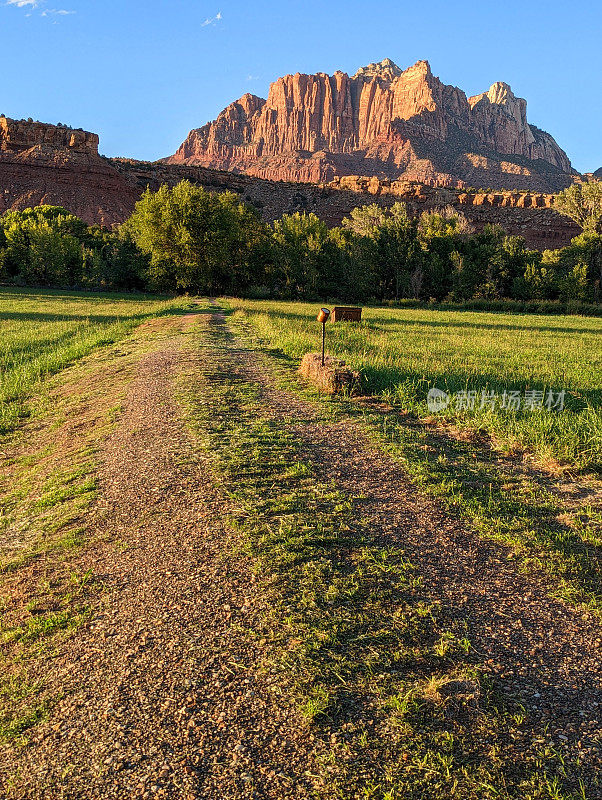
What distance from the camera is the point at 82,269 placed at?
206 ft

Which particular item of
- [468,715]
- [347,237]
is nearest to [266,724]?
[468,715]

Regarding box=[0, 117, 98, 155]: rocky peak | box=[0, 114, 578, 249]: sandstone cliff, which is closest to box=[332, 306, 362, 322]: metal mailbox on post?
box=[0, 114, 578, 249]: sandstone cliff

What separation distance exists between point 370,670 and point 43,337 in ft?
72.4

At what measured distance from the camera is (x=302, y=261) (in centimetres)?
5503

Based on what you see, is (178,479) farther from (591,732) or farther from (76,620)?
(591,732)

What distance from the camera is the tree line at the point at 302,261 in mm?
49344

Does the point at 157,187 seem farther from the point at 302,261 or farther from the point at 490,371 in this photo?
the point at 490,371

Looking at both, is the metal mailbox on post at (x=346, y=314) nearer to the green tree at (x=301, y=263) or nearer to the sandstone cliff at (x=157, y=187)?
the green tree at (x=301, y=263)

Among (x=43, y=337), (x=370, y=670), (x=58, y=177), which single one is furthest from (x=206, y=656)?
(x=58, y=177)

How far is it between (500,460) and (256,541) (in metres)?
4.23

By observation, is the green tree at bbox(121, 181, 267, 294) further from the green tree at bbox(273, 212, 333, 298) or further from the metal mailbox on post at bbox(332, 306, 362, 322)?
the metal mailbox on post at bbox(332, 306, 362, 322)

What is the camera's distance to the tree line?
49.3m

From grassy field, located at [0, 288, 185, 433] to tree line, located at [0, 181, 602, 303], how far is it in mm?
14783

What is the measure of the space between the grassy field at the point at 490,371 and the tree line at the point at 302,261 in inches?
959
